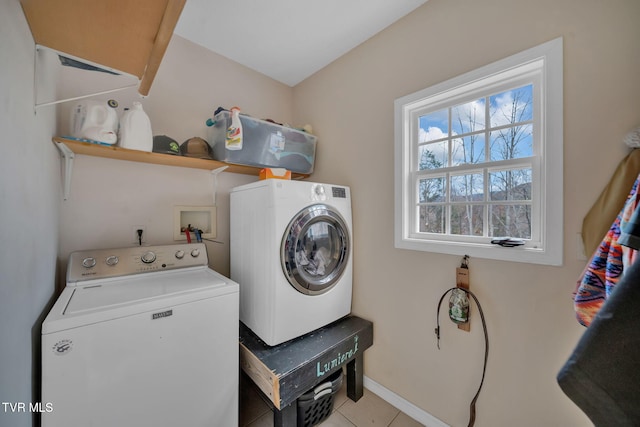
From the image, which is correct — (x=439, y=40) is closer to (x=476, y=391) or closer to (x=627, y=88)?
(x=627, y=88)

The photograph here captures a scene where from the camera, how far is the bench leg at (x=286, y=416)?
4.06 feet

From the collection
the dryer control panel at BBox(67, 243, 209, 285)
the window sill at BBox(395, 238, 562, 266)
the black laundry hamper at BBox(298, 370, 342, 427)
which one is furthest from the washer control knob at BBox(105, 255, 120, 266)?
the window sill at BBox(395, 238, 562, 266)

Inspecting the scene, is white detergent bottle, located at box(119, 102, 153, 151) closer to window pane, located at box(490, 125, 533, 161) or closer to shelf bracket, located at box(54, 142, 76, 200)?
shelf bracket, located at box(54, 142, 76, 200)

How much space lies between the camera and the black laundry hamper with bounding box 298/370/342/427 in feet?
4.49

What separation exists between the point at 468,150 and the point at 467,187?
0.23m

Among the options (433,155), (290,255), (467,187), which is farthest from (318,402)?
(433,155)

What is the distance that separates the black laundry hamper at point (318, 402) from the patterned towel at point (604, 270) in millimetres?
1324

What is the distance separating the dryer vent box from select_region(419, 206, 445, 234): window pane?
1615 millimetres

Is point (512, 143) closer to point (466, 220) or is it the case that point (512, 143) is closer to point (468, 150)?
point (468, 150)

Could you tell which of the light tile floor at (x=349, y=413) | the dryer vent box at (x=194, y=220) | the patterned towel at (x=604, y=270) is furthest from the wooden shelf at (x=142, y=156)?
the patterned towel at (x=604, y=270)

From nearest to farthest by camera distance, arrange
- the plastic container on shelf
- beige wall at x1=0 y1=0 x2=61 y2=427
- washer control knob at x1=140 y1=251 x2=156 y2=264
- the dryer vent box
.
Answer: beige wall at x1=0 y1=0 x2=61 y2=427
washer control knob at x1=140 y1=251 x2=156 y2=264
the plastic container on shelf
the dryer vent box

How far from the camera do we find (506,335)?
1.20 m

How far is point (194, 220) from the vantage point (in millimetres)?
1856

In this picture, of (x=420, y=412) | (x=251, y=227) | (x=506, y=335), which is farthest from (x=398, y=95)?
(x=420, y=412)
